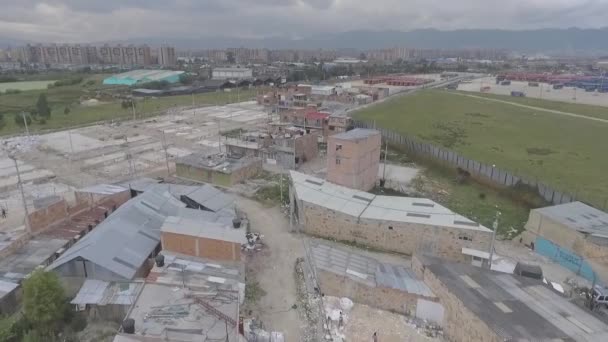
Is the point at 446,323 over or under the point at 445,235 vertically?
under

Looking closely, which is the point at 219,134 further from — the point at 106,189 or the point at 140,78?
the point at 140,78

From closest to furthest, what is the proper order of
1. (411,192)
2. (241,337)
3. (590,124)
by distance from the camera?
(241,337) → (411,192) → (590,124)

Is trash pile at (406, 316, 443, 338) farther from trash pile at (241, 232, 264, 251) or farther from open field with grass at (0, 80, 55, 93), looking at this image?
open field with grass at (0, 80, 55, 93)

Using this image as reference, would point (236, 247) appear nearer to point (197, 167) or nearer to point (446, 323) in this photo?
point (446, 323)

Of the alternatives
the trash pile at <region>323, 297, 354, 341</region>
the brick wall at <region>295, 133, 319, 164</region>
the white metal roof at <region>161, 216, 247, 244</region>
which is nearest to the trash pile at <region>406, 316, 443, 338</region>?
the trash pile at <region>323, 297, 354, 341</region>

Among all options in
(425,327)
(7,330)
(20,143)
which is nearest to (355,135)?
(425,327)

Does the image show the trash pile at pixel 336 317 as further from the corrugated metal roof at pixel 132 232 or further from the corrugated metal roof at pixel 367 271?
the corrugated metal roof at pixel 132 232

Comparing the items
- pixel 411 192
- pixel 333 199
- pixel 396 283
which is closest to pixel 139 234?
pixel 333 199
